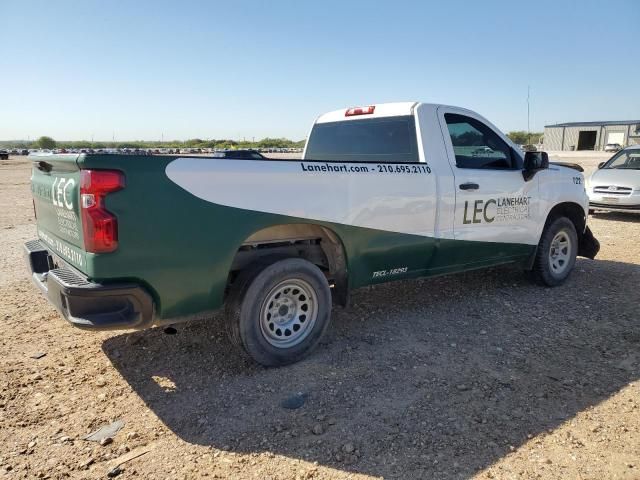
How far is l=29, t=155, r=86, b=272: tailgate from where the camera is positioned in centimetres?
317

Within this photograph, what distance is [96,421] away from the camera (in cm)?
320

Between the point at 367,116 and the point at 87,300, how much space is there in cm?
332

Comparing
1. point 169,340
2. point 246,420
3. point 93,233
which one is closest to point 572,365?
point 246,420

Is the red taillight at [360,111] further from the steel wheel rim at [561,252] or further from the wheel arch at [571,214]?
the steel wheel rim at [561,252]

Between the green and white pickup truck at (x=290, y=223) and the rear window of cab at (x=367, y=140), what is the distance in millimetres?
16

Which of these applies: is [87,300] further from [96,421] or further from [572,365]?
[572,365]

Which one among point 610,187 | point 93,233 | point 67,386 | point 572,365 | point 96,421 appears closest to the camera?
point 93,233

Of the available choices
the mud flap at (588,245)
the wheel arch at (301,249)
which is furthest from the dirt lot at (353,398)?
the mud flap at (588,245)

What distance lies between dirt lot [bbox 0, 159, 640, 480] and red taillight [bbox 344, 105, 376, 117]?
2048 millimetres

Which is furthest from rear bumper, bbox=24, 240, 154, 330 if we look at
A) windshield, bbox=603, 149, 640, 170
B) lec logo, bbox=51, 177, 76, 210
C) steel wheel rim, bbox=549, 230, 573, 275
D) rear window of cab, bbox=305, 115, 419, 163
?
windshield, bbox=603, 149, 640, 170

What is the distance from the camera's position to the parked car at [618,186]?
37.0 feet

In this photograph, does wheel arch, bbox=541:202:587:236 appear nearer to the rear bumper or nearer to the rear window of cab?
the rear window of cab

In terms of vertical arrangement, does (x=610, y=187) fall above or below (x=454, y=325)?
above

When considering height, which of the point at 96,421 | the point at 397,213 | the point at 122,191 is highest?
the point at 122,191
